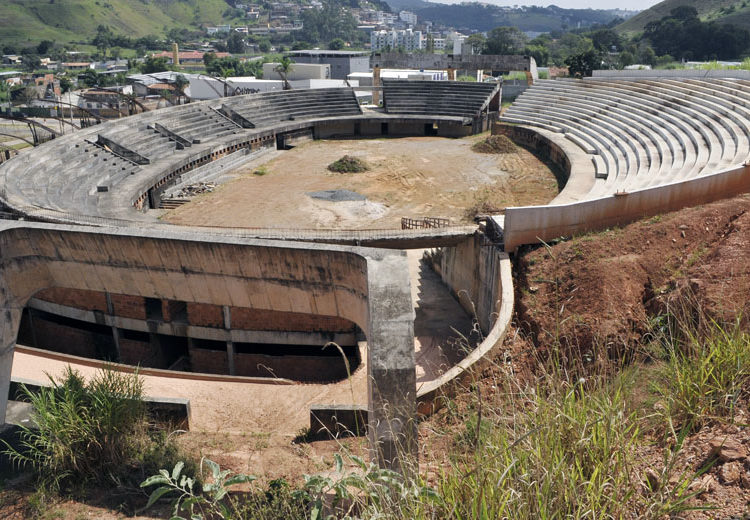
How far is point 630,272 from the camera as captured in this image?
12.3 m

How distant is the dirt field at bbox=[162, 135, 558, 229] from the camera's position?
2214cm

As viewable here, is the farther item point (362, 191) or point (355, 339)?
point (362, 191)

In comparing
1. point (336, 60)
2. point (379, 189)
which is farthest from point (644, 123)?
point (336, 60)

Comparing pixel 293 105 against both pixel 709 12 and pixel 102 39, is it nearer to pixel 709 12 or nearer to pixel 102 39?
pixel 709 12

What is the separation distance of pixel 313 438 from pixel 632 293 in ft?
23.5

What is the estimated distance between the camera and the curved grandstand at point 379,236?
9.96m

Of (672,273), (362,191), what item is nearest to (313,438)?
(672,273)

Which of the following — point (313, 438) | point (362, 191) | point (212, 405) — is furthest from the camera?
point (362, 191)

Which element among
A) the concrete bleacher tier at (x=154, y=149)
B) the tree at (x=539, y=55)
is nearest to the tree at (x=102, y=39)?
the tree at (x=539, y=55)

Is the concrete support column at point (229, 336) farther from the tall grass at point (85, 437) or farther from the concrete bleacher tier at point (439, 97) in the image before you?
the concrete bleacher tier at point (439, 97)

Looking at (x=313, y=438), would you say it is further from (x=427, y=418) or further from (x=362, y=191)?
(x=362, y=191)

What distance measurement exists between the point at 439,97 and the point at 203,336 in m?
31.1

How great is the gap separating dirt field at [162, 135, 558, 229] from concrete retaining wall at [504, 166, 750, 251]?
6.38 m

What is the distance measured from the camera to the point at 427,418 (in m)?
9.70
